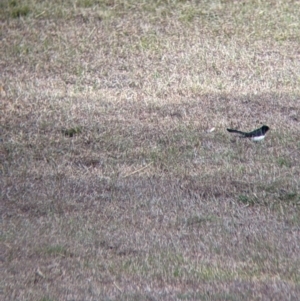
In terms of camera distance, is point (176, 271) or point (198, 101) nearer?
point (176, 271)

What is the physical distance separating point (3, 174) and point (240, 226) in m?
2.35

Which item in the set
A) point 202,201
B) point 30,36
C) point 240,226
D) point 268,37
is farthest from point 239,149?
point 30,36

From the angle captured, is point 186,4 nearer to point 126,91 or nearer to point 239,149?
point 126,91

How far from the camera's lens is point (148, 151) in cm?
753

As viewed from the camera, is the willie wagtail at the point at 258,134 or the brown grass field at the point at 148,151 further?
the willie wagtail at the point at 258,134

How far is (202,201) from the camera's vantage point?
6352mm

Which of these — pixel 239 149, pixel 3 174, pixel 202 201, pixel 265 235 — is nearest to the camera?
pixel 265 235

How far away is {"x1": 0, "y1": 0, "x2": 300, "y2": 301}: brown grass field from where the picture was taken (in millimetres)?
5137

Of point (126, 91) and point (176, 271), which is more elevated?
point (176, 271)

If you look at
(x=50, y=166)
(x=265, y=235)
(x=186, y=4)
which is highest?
(x=265, y=235)

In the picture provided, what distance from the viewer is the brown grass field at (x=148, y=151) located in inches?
202

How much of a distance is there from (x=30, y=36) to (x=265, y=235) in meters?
6.80

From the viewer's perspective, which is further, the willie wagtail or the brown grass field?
the willie wagtail

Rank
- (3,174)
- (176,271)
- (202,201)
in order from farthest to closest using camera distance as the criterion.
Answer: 1. (3,174)
2. (202,201)
3. (176,271)
